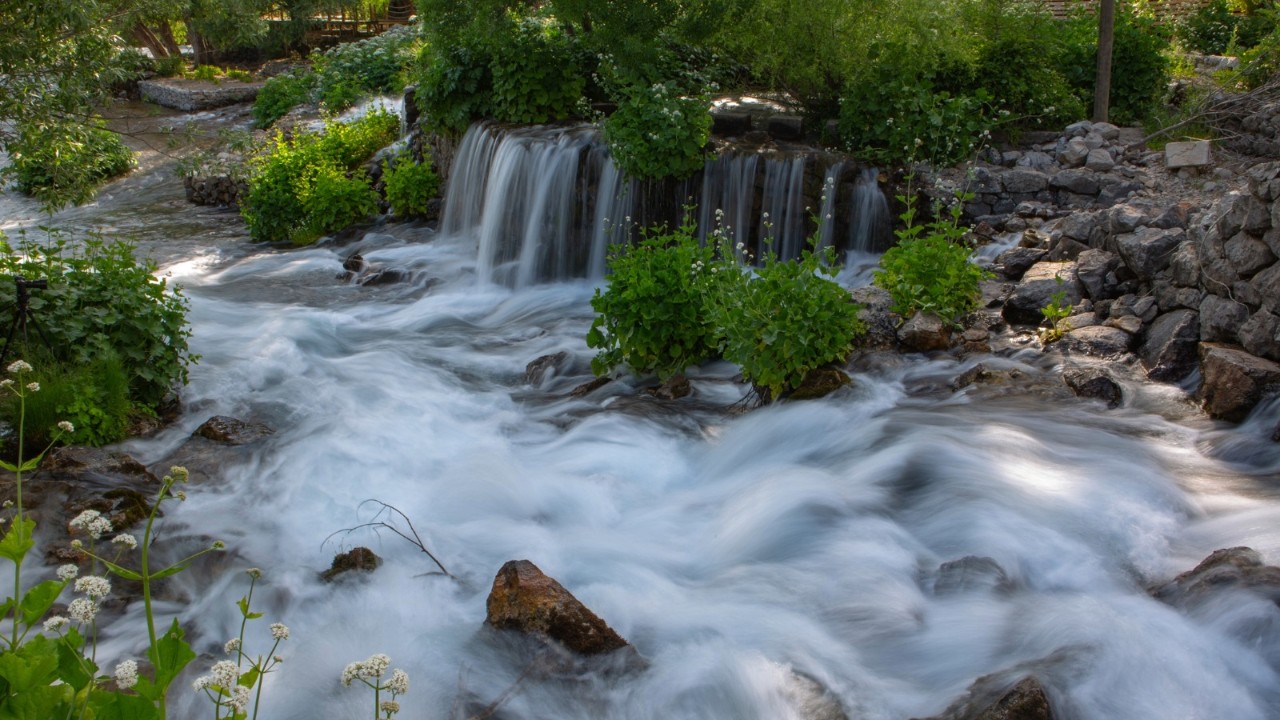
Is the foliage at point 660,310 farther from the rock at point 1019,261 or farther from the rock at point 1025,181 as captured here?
the rock at point 1025,181

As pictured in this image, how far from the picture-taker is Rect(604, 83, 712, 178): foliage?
9.78m

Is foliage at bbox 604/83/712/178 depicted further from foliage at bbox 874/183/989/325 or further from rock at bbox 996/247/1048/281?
rock at bbox 996/247/1048/281

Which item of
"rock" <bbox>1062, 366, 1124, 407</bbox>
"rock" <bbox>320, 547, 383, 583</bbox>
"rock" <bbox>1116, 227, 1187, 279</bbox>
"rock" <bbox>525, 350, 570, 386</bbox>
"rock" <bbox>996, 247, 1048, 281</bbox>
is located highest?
"rock" <bbox>1116, 227, 1187, 279</bbox>

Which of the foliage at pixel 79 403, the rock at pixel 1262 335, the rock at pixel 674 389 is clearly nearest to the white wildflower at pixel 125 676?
the foliage at pixel 79 403

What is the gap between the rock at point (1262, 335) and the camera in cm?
591

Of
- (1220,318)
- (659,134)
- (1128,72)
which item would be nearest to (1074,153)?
(1128,72)

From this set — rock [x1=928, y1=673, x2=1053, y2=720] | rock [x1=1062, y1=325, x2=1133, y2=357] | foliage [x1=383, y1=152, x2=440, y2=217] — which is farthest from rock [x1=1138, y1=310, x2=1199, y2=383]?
foliage [x1=383, y1=152, x2=440, y2=217]

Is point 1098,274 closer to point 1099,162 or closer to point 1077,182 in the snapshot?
point 1077,182

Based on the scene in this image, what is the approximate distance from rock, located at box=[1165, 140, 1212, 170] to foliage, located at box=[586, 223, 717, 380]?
459 centimetres

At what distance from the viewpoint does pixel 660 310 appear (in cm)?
711

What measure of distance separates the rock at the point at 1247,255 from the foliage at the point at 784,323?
7.45 ft

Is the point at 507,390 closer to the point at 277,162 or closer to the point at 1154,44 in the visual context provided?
the point at 277,162

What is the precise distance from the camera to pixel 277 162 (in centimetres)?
1262

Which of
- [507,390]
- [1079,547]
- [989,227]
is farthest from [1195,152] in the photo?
[507,390]
